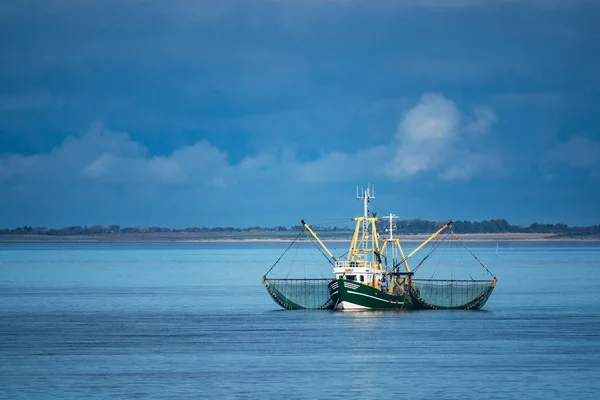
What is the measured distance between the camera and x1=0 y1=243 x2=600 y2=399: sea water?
5756 centimetres

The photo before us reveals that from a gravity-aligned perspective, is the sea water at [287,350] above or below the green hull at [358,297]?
below

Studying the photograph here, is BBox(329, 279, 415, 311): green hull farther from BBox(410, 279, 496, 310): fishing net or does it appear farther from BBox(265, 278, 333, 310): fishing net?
BBox(265, 278, 333, 310): fishing net

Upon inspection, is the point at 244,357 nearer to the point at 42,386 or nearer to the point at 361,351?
the point at 361,351

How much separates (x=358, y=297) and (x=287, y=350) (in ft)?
85.9

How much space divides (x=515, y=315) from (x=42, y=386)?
55062mm

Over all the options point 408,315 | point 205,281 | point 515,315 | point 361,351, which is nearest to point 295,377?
point 361,351

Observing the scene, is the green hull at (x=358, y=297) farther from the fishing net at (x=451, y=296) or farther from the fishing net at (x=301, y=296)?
the fishing net at (x=301, y=296)

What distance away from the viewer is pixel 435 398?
54562mm

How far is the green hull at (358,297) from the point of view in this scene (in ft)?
321

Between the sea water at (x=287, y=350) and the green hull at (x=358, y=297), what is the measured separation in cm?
123

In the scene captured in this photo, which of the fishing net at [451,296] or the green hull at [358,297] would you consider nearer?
the green hull at [358,297]

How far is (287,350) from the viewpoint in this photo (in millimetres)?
73125

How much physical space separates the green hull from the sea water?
1232 millimetres

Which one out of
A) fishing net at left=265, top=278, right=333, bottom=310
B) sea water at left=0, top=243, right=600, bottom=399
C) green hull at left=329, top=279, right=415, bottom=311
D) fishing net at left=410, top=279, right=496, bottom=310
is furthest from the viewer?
fishing net at left=265, top=278, right=333, bottom=310
